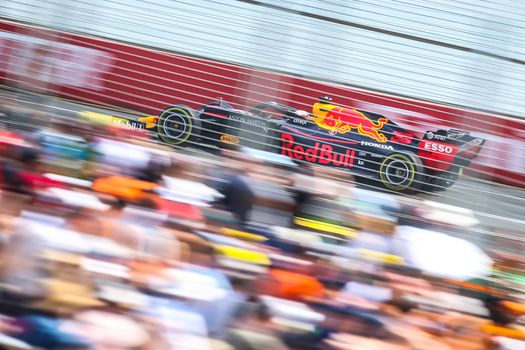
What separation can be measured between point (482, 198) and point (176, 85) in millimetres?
1470

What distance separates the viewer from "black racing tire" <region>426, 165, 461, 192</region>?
3210mm

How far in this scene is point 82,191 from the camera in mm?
3043

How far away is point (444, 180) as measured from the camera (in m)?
3.36

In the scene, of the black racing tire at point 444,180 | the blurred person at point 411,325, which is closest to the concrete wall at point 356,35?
the black racing tire at point 444,180

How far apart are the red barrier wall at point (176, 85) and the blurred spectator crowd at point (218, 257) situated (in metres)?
0.19

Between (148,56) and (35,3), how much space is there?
579 mm

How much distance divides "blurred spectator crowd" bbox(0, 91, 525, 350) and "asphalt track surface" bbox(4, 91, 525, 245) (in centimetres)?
5

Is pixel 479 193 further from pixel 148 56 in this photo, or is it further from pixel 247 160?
pixel 148 56

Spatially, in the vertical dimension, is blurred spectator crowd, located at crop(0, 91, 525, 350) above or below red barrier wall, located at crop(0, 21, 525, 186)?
below

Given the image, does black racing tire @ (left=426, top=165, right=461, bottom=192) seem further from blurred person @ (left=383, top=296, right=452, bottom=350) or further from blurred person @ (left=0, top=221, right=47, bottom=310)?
blurred person @ (left=0, top=221, right=47, bottom=310)

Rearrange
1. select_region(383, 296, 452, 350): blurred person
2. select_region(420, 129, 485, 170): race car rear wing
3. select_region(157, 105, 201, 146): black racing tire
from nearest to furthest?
select_region(383, 296, 452, 350): blurred person → select_region(420, 129, 485, 170): race car rear wing → select_region(157, 105, 201, 146): black racing tire

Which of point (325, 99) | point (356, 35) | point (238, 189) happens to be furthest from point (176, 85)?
point (356, 35)

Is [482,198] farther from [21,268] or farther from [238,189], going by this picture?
[21,268]

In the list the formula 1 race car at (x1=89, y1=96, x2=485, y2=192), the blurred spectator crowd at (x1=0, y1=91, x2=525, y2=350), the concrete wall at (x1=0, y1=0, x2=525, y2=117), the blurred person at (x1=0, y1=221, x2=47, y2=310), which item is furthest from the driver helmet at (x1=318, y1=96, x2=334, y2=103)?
the blurred person at (x1=0, y1=221, x2=47, y2=310)
